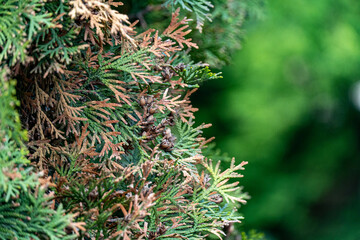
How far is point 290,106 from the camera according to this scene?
193 inches

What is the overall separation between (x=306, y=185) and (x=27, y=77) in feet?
17.2

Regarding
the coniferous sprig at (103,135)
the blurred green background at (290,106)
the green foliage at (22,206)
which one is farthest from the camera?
the blurred green background at (290,106)

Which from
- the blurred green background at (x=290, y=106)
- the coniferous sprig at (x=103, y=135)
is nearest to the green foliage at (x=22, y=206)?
the coniferous sprig at (x=103, y=135)

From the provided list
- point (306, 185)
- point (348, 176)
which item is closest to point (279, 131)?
point (306, 185)

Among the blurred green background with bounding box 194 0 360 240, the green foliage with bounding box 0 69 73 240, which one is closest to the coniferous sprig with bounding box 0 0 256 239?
the green foliage with bounding box 0 69 73 240

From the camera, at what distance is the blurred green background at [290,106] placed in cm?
476

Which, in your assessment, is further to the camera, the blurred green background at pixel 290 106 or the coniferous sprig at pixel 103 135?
the blurred green background at pixel 290 106

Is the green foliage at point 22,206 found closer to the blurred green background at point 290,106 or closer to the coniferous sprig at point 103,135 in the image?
the coniferous sprig at point 103,135

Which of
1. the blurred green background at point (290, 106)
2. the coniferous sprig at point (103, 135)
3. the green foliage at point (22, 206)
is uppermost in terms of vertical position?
the blurred green background at point (290, 106)

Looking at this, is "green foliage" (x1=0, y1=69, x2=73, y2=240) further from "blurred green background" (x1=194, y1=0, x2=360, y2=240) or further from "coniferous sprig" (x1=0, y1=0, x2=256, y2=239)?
"blurred green background" (x1=194, y1=0, x2=360, y2=240)

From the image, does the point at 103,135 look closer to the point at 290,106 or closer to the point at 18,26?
the point at 18,26

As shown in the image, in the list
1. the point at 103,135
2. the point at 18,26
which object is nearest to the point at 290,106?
the point at 103,135

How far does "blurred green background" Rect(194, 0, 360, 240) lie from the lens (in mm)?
4762

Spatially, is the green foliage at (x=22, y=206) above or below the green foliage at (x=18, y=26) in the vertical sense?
below
